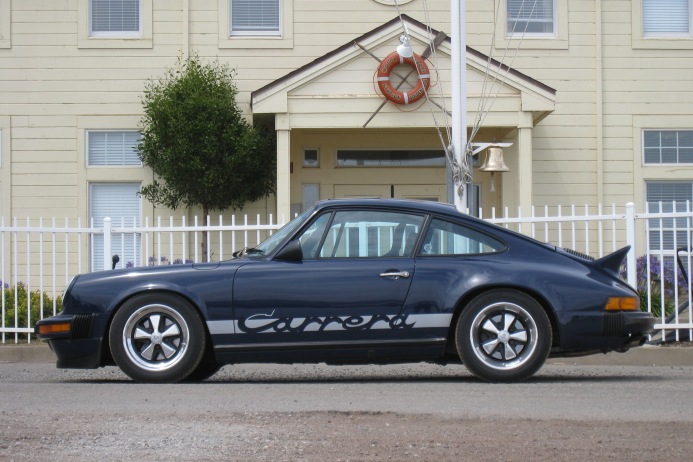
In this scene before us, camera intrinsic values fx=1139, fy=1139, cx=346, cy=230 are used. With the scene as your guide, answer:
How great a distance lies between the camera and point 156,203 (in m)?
18.0

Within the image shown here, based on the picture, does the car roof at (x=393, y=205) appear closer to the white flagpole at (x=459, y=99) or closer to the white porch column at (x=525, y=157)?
the white flagpole at (x=459, y=99)

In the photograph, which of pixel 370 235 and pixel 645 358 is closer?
pixel 370 235

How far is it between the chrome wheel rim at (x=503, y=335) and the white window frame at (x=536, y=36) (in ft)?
36.2

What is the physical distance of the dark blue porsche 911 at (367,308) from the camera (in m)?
7.95

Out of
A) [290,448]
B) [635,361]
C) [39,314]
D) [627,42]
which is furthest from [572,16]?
[290,448]

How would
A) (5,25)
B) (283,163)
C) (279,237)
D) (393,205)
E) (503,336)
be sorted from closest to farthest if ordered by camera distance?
(503,336) → (393,205) → (279,237) → (283,163) → (5,25)

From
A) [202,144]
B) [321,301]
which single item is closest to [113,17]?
[202,144]

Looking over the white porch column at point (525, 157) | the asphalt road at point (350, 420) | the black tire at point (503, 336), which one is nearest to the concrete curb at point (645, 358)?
the asphalt road at point (350, 420)

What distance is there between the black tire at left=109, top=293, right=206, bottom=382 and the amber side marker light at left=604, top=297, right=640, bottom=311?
2.86 meters

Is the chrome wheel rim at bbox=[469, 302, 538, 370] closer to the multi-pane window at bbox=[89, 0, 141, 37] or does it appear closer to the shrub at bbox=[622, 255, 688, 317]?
the shrub at bbox=[622, 255, 688, 317]

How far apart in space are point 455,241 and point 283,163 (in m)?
8.80

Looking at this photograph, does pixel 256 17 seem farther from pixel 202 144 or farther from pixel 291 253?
pixel 291 253

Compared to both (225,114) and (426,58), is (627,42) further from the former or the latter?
(225,114)

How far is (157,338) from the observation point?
810cm
